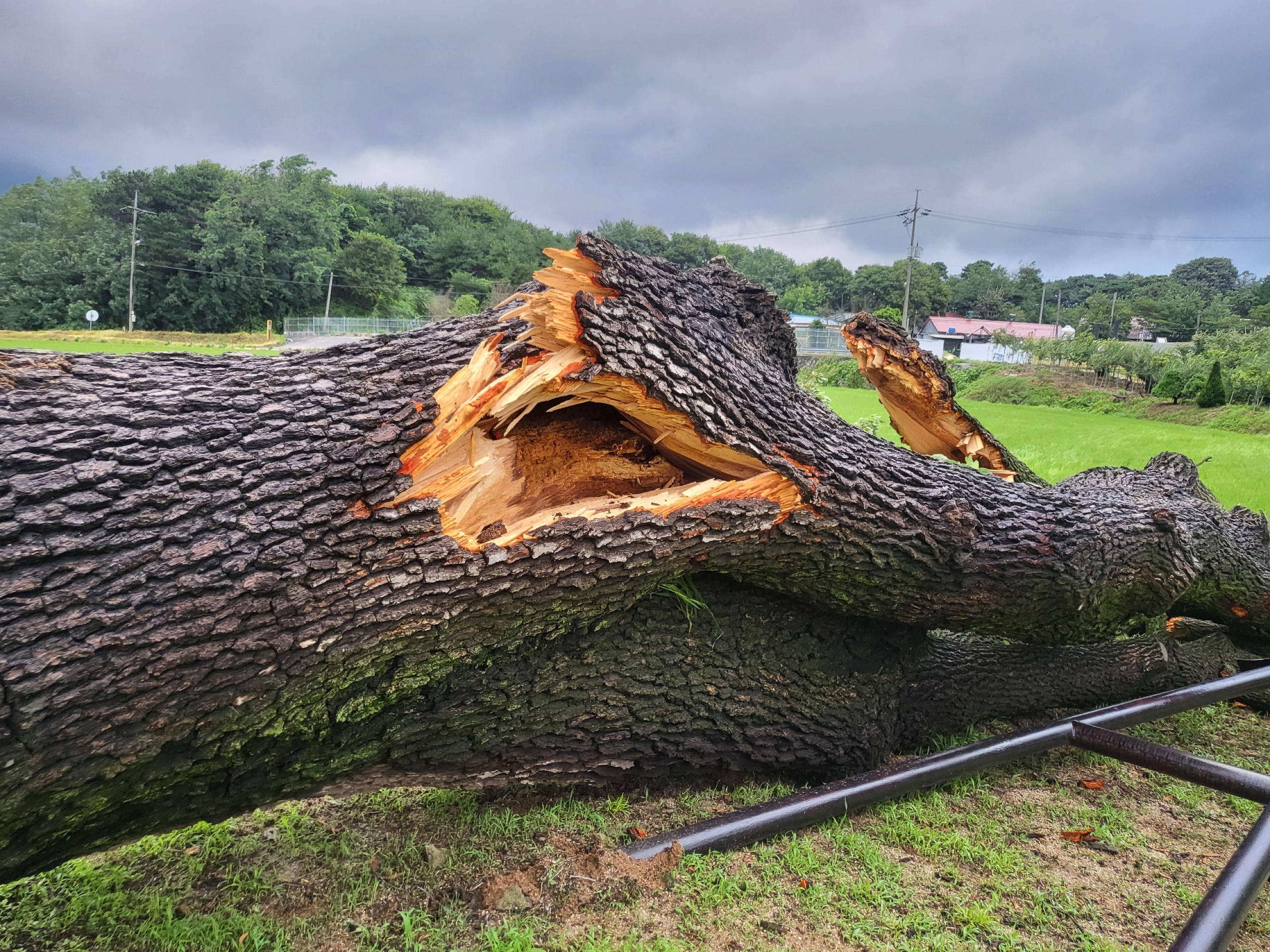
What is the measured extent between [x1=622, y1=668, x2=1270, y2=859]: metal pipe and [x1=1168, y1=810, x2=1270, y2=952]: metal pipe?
611 mm

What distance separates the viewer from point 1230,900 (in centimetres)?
186

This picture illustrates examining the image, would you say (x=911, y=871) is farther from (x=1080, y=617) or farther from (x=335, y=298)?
(x=335, y=298)

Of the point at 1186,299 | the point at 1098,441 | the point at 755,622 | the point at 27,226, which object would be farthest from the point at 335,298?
the point at 1186,299

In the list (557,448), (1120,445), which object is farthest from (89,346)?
(1120,445)

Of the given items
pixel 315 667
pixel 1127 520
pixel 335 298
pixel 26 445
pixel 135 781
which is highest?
pixel 335 298

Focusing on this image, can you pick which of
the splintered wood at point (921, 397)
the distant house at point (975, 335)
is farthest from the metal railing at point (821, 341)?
the splintered wood at point (921, 397)

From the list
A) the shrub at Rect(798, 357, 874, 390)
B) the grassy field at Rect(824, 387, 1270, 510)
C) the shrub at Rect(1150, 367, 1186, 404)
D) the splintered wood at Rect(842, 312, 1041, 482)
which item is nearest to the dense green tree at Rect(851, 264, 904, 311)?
the shrub at Rect(798, 357, 874, 390)

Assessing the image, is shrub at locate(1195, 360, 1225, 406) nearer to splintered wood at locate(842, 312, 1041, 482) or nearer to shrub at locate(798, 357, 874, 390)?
shrub at locate(798, 357, 874, 390)

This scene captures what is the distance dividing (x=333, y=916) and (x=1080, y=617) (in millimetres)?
3099

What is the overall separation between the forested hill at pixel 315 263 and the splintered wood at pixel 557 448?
27279mm

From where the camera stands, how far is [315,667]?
5.64 ft

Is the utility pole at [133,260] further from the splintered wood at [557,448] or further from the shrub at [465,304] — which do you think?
the splintered wood at [557,448]

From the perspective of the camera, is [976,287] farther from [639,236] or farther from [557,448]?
[557,448]

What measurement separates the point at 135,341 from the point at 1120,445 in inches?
1417
